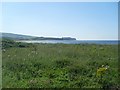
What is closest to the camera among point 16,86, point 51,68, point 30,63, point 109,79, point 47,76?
point 16,86

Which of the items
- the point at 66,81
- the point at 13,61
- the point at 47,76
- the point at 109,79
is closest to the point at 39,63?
the point at 13,61

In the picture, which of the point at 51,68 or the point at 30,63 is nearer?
the point at 51,68

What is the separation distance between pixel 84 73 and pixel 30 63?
3.88 meters

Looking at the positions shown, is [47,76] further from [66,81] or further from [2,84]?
[2,84]

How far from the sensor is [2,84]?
12.0 m

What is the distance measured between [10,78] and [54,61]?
15.2 feet

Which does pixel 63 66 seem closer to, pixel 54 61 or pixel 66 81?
pixel 54 61

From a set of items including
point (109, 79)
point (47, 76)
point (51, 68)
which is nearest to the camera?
point (109, 79)

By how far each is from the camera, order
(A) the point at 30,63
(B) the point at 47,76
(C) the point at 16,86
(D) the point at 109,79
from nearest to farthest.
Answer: (C) the point at 16,86
(D) the point at 109,79
(B) the point at 47,76
(A) the point at 30,63

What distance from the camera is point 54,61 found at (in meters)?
17.3

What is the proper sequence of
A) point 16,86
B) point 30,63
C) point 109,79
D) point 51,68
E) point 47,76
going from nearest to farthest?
point 16,86, point 109,79, point 47,76, point 51,68, point 30,63

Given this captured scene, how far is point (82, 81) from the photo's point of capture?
1244cm

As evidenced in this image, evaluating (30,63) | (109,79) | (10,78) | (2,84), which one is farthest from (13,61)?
(109,79)

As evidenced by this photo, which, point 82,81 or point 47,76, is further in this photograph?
point 47,76
